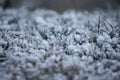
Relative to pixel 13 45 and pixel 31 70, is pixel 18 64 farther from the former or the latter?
pixel 13 45

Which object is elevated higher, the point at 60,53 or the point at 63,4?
the point at 63,4

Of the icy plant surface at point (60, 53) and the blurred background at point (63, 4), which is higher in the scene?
the blurred background at point (63, 4)

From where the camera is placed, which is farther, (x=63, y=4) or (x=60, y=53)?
(x=63, y=4)

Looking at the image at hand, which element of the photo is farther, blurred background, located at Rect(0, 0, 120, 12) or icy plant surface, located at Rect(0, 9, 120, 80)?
blurred background, located at Rect(0, 0, 120, 12)

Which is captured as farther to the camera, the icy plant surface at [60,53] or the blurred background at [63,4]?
the blurred background at [63,4]

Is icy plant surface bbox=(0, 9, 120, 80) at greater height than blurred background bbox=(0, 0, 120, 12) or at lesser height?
lesser
